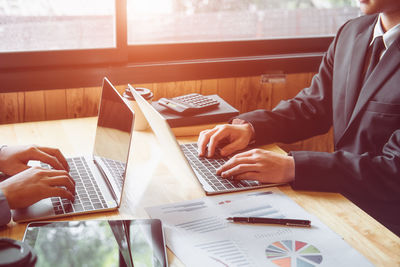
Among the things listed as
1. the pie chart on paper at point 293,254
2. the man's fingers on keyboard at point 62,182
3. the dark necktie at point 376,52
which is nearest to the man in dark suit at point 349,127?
the dark necktie at point 376,52

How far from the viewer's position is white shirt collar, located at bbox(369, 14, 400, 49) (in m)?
1.45

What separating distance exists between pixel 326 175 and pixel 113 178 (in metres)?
0.57

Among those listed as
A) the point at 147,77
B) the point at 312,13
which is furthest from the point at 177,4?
the point at 312,13

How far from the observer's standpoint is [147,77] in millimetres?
1948

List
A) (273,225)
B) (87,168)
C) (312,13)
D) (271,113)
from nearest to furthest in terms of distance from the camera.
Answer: (273,225) < (87,168) < (271,113) < (312,13)

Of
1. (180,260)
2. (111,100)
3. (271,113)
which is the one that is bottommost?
(180,260)

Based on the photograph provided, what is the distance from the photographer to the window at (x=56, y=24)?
1.83 meters

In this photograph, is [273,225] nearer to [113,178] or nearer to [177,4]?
[113,178]

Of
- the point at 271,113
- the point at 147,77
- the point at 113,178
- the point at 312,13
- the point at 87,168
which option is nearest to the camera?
the point at 113,178

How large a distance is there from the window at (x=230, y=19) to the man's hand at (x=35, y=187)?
107 centimetres

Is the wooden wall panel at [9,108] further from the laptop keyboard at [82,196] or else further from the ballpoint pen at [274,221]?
the ballpoint pen at [274,221]

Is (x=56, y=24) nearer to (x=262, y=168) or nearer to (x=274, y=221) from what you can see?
(x=262, y=168)

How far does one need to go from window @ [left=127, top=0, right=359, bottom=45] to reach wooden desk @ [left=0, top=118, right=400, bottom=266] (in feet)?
2.02

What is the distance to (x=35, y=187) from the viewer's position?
1.04 m
